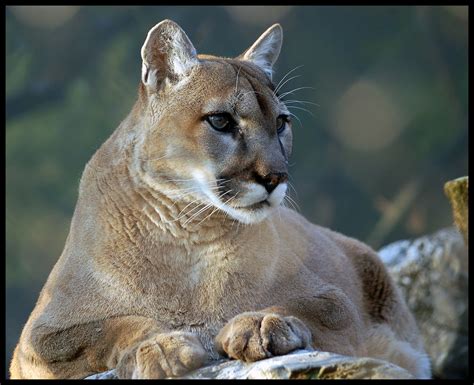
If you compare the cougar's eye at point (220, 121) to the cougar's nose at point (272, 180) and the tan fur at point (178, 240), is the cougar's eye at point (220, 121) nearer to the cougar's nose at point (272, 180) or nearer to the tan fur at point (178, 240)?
the tan fur at point (178, 240)

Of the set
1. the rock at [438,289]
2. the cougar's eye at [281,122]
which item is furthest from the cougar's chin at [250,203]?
the rock at [438,289]

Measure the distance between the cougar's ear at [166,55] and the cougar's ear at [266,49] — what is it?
566mm

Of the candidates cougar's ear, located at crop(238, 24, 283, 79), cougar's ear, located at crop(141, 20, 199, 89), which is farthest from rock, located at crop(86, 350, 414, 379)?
cougar's ear, located at crop(238, 24, 283, 79)

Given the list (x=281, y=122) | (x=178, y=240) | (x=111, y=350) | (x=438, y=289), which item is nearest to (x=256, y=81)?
(x=281, y=122)

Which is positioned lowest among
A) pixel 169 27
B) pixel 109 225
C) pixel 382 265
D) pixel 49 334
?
pixel 382 265

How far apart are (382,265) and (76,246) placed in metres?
2.30

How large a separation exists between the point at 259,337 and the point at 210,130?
3.50 ft

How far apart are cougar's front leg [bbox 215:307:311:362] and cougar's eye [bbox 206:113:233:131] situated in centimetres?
90

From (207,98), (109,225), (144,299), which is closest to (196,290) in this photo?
(144,299)

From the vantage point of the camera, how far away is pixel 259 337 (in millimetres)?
4254

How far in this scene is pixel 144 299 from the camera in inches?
189

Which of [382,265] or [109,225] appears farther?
[382,265]

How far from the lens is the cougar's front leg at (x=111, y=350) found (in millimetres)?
4168

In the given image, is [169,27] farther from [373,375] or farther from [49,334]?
[373,375]
